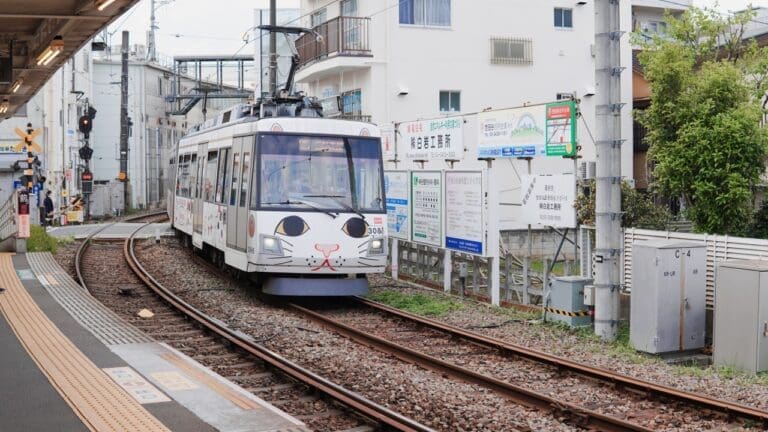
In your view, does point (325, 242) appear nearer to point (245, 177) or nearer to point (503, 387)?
point (245, 177)

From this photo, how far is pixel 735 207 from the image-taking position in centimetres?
1848

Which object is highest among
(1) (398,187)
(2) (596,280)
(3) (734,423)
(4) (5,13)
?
(4) (5,13)

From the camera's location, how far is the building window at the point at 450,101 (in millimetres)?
28797

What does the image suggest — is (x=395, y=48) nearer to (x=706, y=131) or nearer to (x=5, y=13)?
(x=706, y=131)

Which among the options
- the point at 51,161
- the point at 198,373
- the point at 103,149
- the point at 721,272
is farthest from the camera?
the point at 103,149

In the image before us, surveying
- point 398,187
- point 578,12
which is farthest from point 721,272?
point 578,12

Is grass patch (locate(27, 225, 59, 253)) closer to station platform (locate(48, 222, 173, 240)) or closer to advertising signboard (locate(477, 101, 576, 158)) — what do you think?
station platform (locate(48, 222, 173, 240))

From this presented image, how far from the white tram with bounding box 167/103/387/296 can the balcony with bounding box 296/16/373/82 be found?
11.9 meters

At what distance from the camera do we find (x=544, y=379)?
10.3 meters

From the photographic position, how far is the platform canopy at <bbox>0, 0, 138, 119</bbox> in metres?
12.2

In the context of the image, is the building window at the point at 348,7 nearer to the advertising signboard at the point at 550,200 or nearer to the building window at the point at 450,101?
the building window at the point at 450,101

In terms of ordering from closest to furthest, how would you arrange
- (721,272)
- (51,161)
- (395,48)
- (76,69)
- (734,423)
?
(734,423), (721,272), (395,48), (51,161), (76,69)

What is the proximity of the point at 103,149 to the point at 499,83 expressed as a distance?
107ft

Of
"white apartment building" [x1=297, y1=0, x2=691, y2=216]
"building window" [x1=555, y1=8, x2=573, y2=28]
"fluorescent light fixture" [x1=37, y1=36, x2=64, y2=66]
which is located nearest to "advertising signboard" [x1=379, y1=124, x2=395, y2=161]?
"white apartment building" [x1=297, y1=0, x2=691, y2=216]
